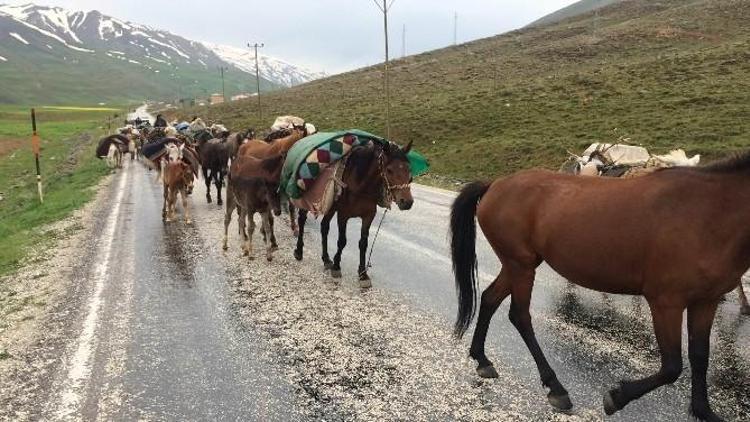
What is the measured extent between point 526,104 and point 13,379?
3629 centimetres

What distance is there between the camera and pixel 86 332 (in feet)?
20.7

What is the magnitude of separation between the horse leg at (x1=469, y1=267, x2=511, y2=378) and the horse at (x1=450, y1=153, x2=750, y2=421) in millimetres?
13

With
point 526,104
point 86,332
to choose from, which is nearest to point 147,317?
point 86,332

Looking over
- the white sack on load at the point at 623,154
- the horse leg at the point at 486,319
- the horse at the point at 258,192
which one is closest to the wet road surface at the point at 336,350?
the horse leg at the point at 486,319

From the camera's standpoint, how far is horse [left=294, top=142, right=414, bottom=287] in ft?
26.7

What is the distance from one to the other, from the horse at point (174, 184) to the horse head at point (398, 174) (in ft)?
22.3

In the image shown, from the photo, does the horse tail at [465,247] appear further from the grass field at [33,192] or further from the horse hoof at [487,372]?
the grass field at [33,192]

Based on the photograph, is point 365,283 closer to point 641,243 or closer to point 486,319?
point 486,319

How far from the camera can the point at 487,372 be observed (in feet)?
16.7

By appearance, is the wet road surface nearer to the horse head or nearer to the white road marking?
the white road marking

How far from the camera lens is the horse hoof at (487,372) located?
5070mm

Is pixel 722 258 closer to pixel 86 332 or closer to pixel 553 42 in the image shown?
pixel 86 332

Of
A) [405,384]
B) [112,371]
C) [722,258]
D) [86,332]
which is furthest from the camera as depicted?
[86,332]

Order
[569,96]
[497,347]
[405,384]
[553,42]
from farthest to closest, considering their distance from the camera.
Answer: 1. [553,42]
2. [569,96]
3. [497,347]
4. [405,384]
